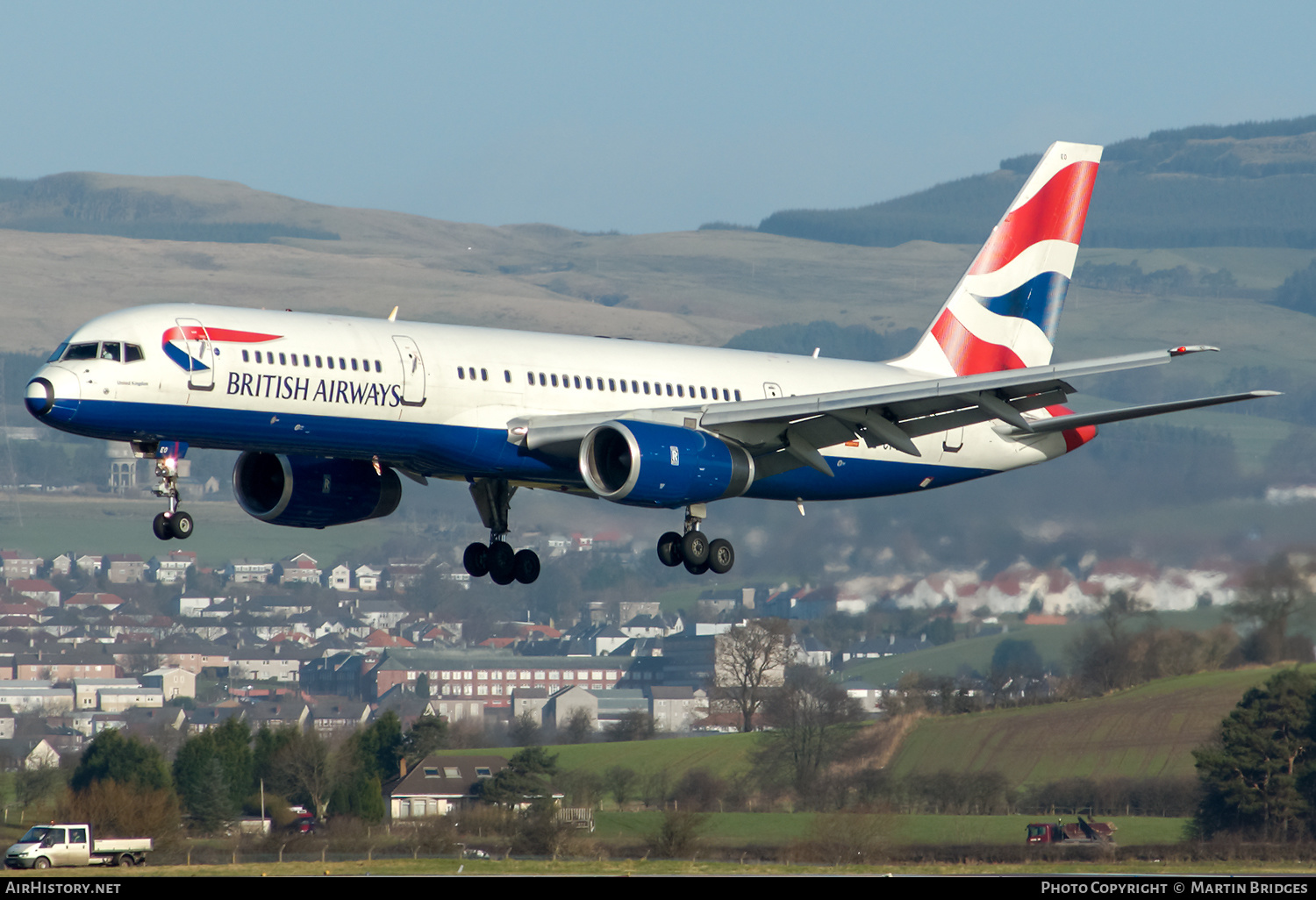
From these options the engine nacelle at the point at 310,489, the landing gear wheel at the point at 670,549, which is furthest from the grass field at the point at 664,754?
the engine nacelle at the point at 310,489

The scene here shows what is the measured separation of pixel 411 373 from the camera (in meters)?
36.3

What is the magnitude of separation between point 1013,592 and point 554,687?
58629 millimetres

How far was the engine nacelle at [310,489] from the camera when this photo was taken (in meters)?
40.7

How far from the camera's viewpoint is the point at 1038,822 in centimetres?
6419

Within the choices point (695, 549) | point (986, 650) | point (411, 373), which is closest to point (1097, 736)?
point (986, 650)

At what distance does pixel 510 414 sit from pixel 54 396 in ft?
30.3

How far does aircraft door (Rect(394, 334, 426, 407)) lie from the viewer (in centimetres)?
3622

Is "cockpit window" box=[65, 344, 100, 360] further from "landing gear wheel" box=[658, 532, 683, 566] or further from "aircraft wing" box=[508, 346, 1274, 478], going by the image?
"landing gear wheel" box=[658, 532, 683, 566]

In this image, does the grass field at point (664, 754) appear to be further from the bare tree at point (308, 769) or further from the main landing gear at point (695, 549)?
the main landing gear at point (695, 549)

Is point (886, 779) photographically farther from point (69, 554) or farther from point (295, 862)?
point (69, 554)

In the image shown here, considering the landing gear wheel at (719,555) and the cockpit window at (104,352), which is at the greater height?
the cockpit window at (104,352)

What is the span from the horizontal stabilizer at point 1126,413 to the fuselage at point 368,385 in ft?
16.8
